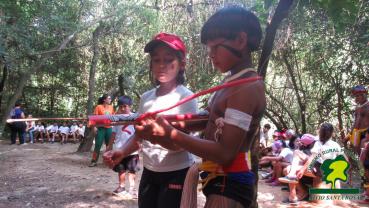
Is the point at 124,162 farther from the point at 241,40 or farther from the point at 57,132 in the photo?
the point at 57,132

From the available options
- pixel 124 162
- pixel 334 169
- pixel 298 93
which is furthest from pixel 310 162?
pixel 298 93

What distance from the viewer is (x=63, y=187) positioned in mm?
5918

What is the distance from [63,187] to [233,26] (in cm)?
514

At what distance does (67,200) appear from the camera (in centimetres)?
515

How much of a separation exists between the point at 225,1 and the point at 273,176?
337cm

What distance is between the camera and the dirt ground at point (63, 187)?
5066 mm

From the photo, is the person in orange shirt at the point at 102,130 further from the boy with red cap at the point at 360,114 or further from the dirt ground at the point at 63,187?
the boy with red cap at the point at 360,114

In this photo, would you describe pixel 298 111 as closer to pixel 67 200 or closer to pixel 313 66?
pixel 313 66

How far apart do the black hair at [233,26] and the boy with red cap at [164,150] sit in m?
0.52

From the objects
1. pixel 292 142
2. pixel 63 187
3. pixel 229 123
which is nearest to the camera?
pixel 229 123

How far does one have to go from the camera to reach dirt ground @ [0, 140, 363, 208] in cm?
507

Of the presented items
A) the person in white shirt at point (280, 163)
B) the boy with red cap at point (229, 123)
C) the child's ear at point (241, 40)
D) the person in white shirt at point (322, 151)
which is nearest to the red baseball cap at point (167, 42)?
the boy with red cap at point (229, 123)

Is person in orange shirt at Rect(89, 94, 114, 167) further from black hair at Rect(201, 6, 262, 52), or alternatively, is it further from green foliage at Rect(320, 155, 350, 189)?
black hair at Rect(201, 6, 262, 52)

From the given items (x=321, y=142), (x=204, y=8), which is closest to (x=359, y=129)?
(x=321, y=142)
